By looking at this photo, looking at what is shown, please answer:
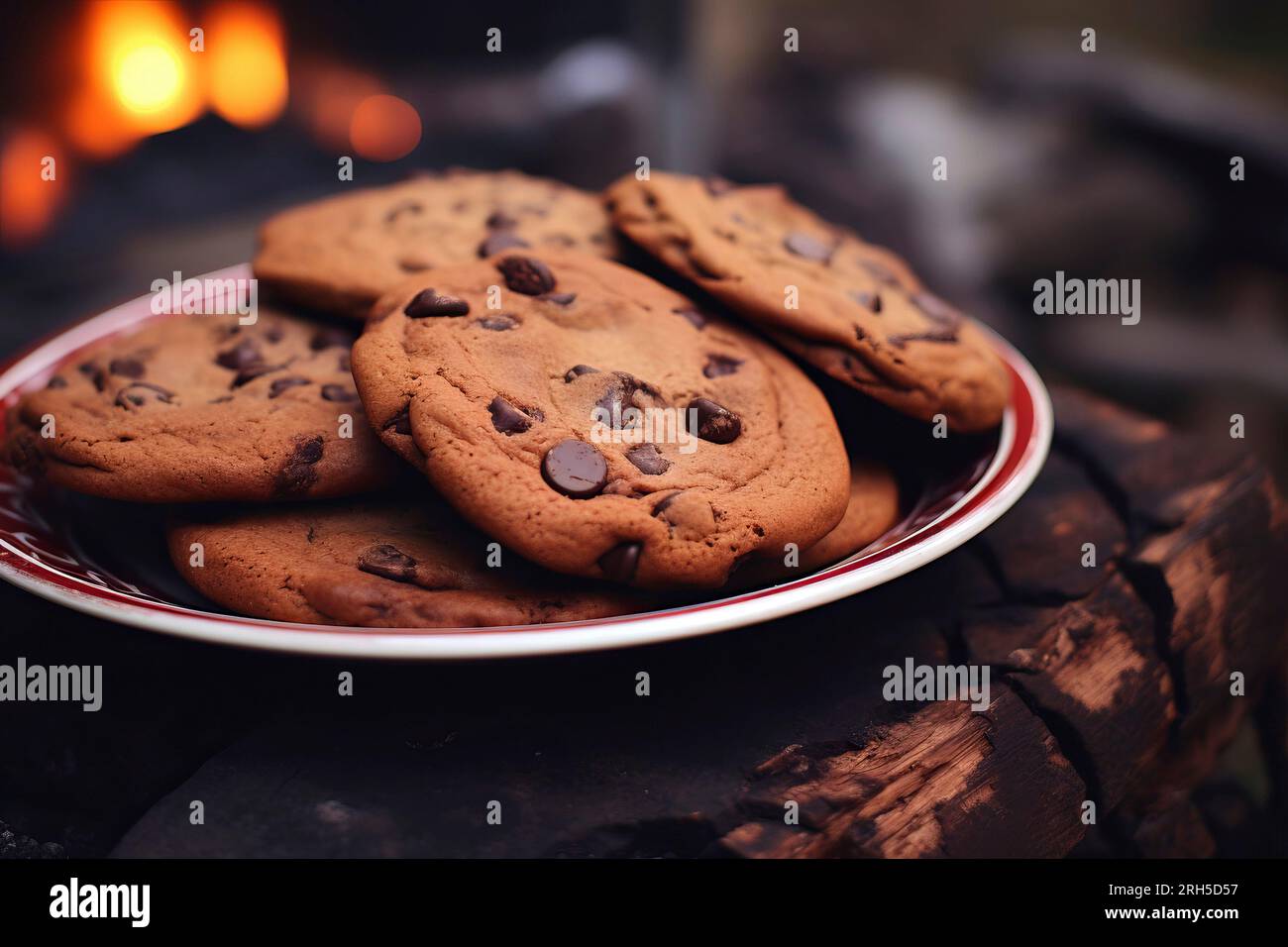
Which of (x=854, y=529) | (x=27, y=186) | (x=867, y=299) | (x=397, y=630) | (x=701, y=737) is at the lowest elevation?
(x=701, y=737)

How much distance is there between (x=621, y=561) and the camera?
58.4 inches

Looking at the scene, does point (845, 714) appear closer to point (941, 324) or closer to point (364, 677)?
point (364, 677)

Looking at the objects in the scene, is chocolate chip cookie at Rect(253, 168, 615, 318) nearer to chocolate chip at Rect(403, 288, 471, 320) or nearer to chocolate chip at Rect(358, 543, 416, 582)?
chocolate chip at Rect(403, 288, 471, 320)

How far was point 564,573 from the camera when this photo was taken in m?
1.55

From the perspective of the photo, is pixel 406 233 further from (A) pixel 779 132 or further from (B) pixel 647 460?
(A) pixel 779 132

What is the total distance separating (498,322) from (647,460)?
389mm

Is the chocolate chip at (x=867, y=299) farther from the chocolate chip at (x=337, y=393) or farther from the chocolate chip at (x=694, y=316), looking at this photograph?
the chocolate chip at (x=337, y=393)

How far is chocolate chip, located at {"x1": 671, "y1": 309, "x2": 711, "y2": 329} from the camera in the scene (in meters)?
1.92

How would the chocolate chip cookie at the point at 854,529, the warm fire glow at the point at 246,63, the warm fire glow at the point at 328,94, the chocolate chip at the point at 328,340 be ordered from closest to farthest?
1. the chocolate chip cookie at the point at 854,529
2. the chocolate chip at the point at 328,340
3. the warm fire glow at the point at 246,63
4. the warm fire glow at the point at 328,94

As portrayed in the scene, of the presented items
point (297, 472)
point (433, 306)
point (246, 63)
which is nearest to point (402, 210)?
point (433, 306)

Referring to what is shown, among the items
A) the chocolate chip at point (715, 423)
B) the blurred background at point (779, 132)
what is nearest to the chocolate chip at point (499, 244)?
the chocolate chip at point (715, 423)

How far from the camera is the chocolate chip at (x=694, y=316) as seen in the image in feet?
6.29
